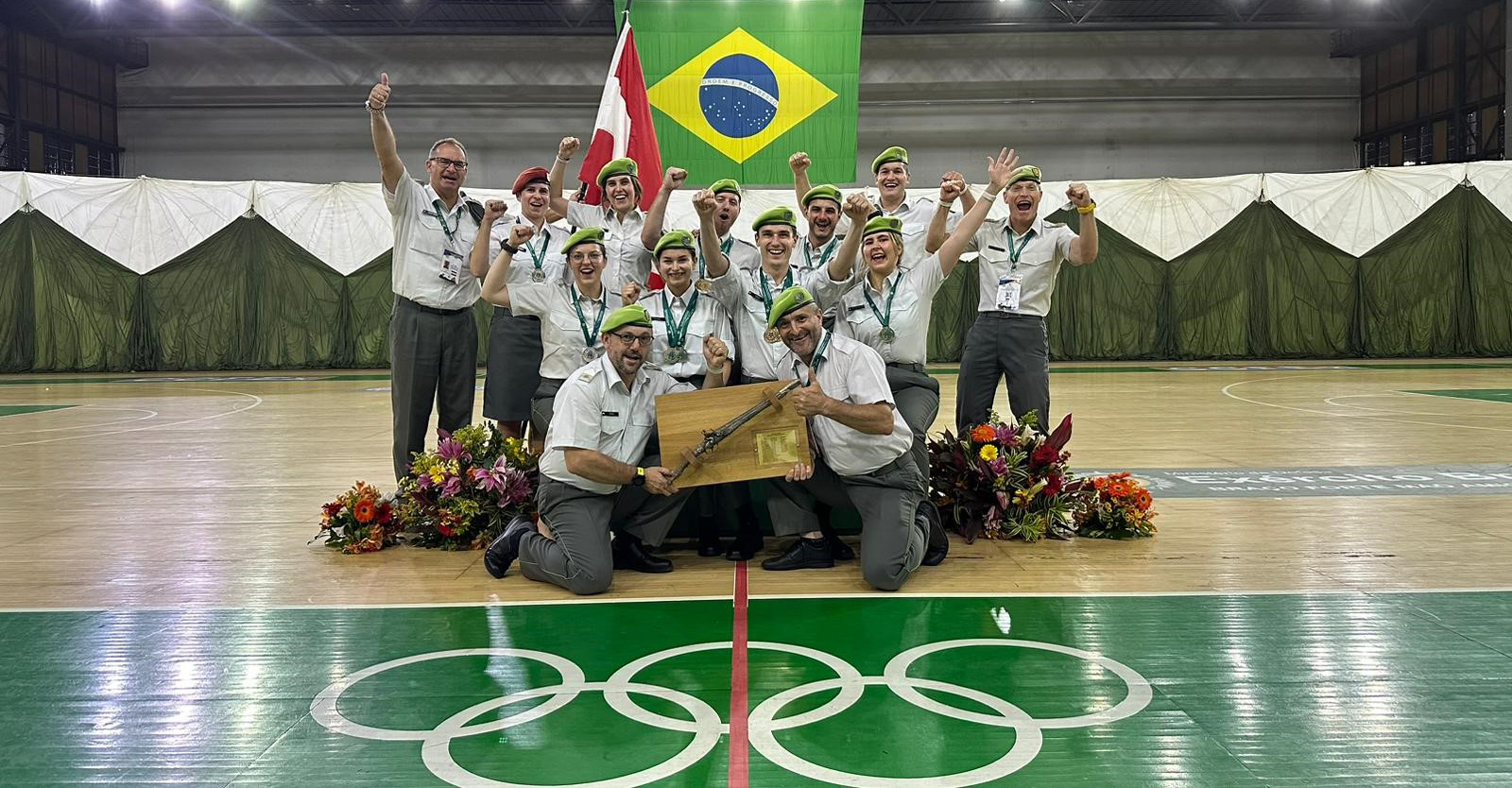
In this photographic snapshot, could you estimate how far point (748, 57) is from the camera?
11.4 meters

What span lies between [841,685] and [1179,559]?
2.16 m

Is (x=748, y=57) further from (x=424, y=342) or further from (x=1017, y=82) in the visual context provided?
(x=1017, y=82)

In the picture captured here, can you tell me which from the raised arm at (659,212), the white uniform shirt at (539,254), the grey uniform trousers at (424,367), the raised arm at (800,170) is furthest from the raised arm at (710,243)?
the grey uniform trousers at (424,367)

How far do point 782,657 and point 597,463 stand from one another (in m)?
1.15

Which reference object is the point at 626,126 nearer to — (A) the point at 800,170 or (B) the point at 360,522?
(A) the point at 800,170

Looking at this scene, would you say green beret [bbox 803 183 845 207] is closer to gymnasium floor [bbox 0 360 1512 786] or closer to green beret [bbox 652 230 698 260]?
green beret [bbox 652 230 698 260]

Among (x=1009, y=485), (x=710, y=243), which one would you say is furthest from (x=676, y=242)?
(x=1009, y=485)

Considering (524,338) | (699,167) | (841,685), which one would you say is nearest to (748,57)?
(699,167)

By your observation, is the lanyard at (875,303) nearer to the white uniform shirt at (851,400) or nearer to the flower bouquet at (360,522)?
the white uniform shirt at (851,400)

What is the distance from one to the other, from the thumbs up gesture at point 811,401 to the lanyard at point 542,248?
1.75 m

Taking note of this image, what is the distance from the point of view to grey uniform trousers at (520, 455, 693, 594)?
3994 millimetres

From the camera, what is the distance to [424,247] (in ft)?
16.6

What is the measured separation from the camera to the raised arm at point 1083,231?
5.03 metres

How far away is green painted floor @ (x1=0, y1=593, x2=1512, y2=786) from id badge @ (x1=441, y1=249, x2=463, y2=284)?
190cm
